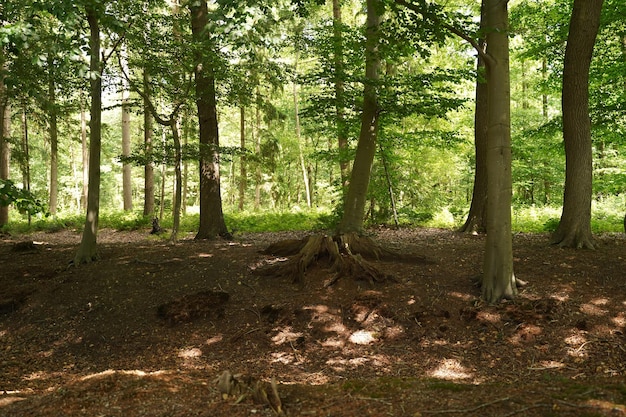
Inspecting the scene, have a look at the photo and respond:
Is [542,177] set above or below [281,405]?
above

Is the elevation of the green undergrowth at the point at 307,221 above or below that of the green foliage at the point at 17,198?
below

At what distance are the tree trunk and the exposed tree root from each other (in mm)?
1703

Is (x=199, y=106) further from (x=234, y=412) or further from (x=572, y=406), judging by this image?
(x=572, y=406)

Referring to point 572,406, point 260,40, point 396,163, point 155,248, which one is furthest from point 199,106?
point 572,406

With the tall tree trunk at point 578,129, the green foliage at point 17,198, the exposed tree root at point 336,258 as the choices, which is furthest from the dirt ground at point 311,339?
the green foliage at point 17,198

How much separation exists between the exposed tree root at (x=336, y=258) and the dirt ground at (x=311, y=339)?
0.21 metres

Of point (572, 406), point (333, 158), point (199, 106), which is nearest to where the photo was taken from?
point (572, 406)

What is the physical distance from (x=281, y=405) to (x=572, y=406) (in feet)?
5.93

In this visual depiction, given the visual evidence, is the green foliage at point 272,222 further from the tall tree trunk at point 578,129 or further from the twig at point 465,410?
the twig at point 465,410

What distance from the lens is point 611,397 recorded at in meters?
2.63

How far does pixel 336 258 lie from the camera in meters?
7.43

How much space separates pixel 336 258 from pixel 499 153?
3.11 metres

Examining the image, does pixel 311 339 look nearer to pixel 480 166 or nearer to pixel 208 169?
pixel 208 169

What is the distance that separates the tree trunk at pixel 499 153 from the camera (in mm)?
5891
